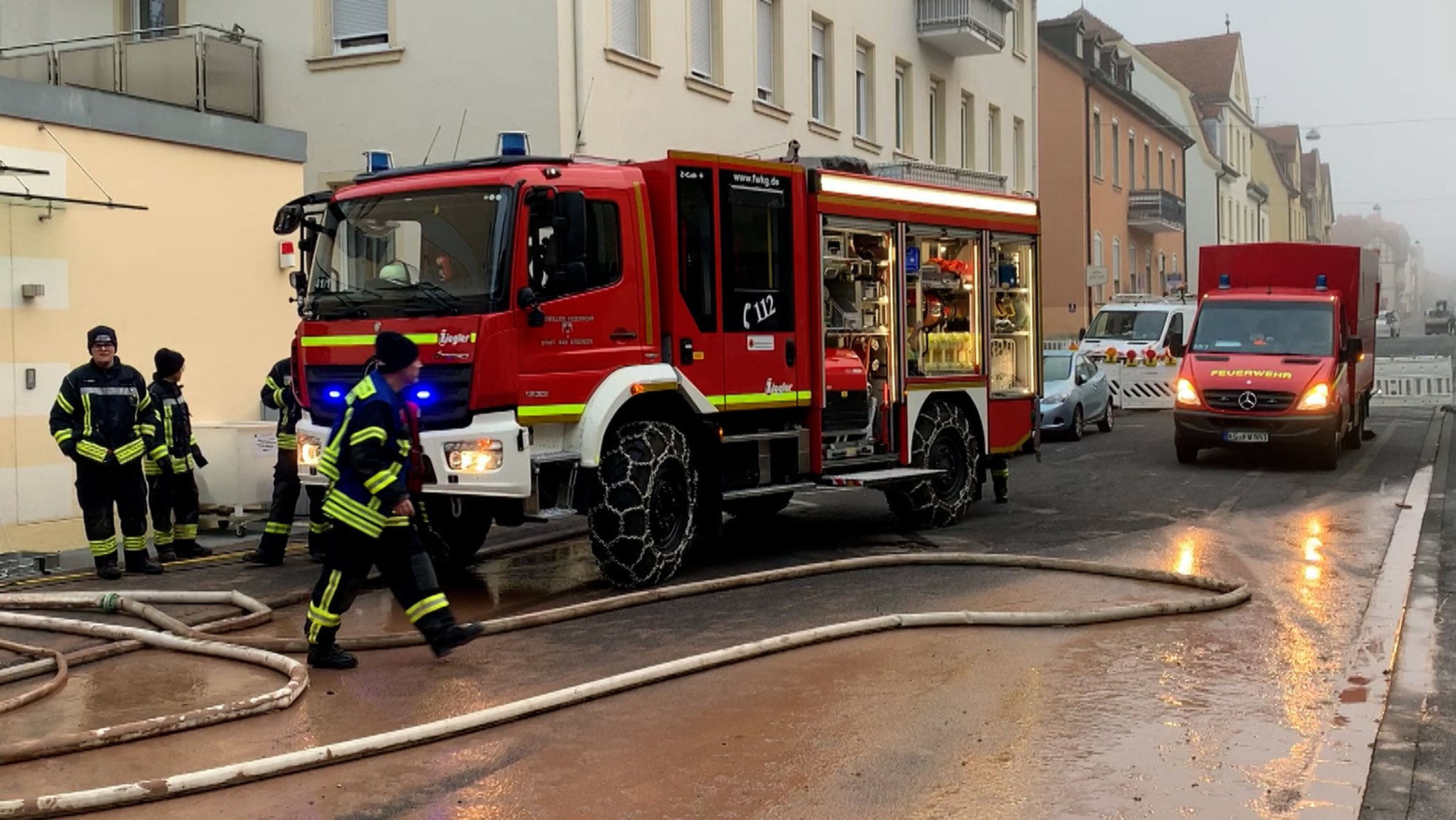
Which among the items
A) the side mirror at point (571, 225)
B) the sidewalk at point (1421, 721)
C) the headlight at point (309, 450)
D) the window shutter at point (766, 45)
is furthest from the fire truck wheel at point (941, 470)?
the window shutter at point (766, 45)

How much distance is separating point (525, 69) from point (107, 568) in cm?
878

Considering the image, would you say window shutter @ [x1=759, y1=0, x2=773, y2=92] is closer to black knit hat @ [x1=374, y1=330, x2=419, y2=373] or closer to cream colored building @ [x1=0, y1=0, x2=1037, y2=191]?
cream colored building @ [x1=0, y1=0, x2=1037, y2=191]

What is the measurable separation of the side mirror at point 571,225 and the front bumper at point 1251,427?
1061 cm

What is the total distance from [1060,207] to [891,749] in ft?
130

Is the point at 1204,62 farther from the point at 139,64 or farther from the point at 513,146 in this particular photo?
the point at 513,146

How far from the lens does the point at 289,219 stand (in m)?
10.1

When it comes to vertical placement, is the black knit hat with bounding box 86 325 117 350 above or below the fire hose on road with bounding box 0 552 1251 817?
above

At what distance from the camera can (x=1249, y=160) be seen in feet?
258

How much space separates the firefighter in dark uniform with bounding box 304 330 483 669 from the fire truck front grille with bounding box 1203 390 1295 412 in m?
12.5

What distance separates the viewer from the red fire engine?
9.21 metres

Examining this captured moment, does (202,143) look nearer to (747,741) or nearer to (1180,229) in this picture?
(747,741)

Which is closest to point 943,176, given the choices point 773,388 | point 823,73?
point 773,388

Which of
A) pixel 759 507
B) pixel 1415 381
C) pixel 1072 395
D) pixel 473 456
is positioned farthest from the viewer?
pixel 1415 381

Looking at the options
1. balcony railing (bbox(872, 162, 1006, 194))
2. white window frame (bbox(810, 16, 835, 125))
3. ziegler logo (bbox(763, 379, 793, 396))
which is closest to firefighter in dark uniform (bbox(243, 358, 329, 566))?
ziegler logo (bbox(763, 379, 793, 396))
